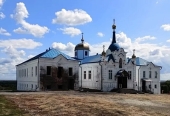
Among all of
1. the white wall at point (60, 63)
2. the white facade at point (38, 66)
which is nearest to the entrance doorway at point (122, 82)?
the white wall at point (60, 63)

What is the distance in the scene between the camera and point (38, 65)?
37.7 meters

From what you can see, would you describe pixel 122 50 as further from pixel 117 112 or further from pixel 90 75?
pixel 117 112

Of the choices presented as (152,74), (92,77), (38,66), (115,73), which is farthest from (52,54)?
(152,74)

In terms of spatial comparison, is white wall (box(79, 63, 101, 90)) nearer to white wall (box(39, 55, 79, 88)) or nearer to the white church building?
the white church building

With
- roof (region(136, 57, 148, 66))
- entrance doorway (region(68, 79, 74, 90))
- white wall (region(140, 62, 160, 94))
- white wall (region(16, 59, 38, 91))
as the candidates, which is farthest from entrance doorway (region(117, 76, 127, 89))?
white wall (region(16, 59, 38, 91))

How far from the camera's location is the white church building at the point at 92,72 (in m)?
38.4

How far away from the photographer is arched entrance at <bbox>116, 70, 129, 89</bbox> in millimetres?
42250

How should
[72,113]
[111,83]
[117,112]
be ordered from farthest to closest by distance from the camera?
[111,83] < [117,112] < [72,113]

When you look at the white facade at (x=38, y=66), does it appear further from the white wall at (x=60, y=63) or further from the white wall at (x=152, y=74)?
the white wall at (x=152, y=74)

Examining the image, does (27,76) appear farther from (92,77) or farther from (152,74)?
(152,74)

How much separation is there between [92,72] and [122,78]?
5291 mm

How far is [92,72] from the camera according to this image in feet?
145

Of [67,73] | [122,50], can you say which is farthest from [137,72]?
[67,73]

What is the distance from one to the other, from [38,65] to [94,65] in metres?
10.5
